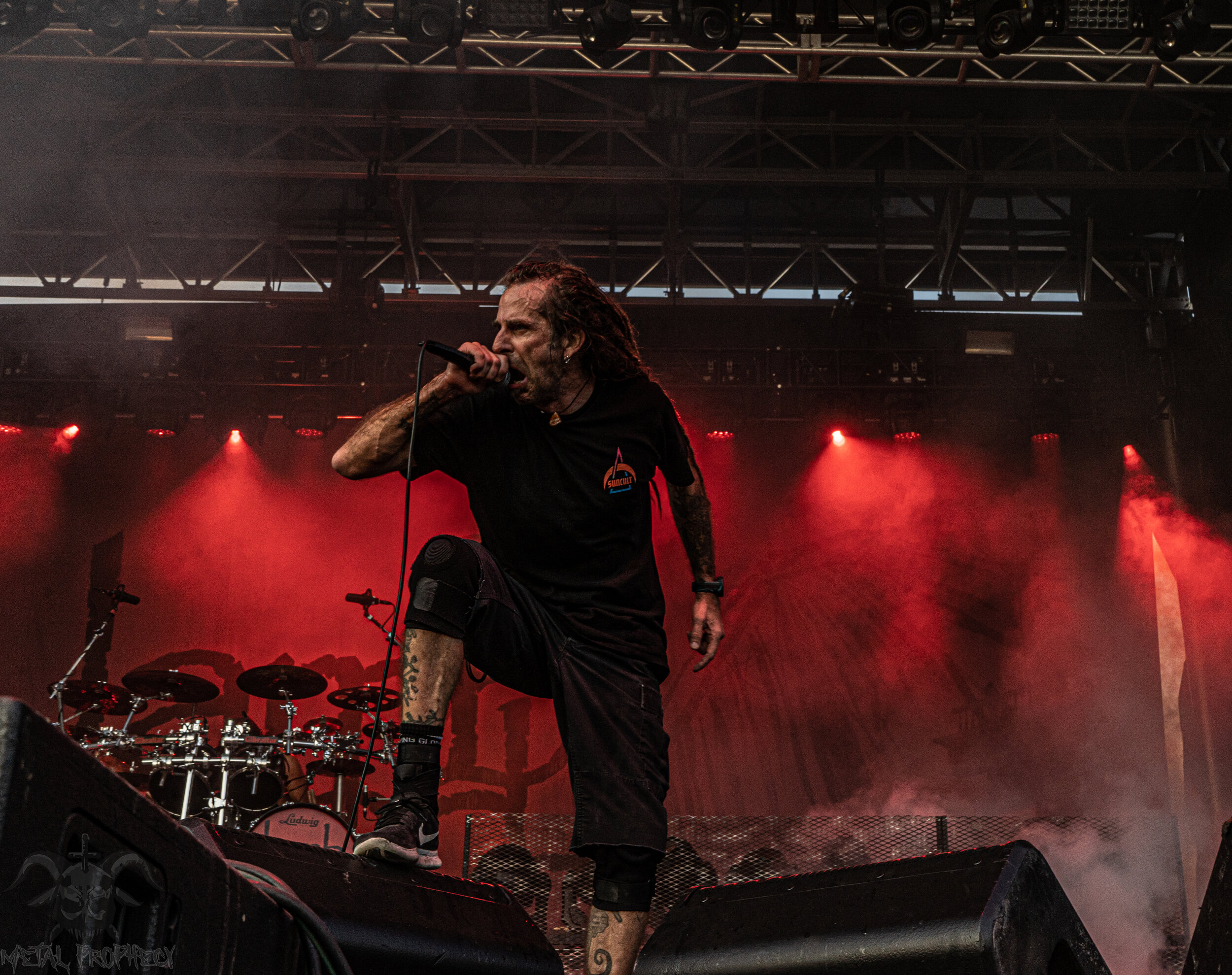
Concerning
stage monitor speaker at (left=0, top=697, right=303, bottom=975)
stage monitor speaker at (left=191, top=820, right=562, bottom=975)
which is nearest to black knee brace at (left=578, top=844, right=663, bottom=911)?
stage monitor speaker at (left=191, top=820, right=562, bottom=975)

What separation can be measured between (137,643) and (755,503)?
554 centimetres

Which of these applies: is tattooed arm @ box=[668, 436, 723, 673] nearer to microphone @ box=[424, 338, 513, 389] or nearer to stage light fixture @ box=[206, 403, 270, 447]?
microphone @ box=[424, 338, 513, 389]

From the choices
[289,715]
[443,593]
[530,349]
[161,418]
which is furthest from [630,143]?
[443,593]

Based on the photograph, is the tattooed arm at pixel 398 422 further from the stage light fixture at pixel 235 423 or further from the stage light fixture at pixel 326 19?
the stage light fixture at pixel 235 423

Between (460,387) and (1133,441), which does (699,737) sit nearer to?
(1133,441)

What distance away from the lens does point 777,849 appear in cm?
543

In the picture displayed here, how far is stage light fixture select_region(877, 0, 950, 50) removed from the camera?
5504 mm

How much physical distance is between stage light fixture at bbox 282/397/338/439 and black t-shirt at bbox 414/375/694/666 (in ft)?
22.9

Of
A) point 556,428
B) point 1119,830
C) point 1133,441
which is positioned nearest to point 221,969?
point 556,428

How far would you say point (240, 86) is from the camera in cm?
820

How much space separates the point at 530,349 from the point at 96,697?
5247mm

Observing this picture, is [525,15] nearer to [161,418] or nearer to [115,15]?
[115,15]

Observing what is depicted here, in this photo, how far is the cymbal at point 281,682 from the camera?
6.31 metres

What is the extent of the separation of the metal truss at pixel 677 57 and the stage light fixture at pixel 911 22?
205mm
